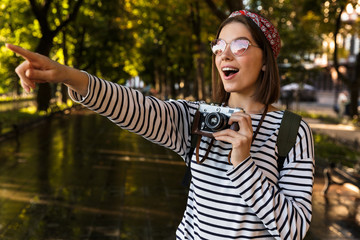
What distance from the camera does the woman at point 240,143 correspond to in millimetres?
1707

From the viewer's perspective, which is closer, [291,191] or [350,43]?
[291,191]

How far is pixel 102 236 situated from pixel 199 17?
1855 centimetres

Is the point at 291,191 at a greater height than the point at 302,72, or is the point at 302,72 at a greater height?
the point at 302,72

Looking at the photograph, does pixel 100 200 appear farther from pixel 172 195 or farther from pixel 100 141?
pixel 100 141

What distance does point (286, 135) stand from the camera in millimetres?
1880

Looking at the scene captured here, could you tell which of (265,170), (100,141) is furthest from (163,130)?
(100,141)

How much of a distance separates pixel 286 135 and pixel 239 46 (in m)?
0.40

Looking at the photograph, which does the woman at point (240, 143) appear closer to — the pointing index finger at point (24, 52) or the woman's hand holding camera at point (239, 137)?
the woman's hand holding camera at point (239, 137)

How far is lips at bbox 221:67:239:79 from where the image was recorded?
1.95m

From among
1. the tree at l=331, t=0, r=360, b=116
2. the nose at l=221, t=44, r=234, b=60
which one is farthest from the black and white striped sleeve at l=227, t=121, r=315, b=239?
the tree at l=331, t=0, r=360, b=116

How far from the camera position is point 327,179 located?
9.44 m

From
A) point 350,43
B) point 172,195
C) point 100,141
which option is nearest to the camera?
point 172,195

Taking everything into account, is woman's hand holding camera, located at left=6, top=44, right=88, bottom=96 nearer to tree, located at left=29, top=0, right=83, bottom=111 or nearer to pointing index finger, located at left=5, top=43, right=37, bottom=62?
pointing index finger, located at left=5, top=43, right=37, bottom=62

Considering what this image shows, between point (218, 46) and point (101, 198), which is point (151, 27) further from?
point (218, 46)
